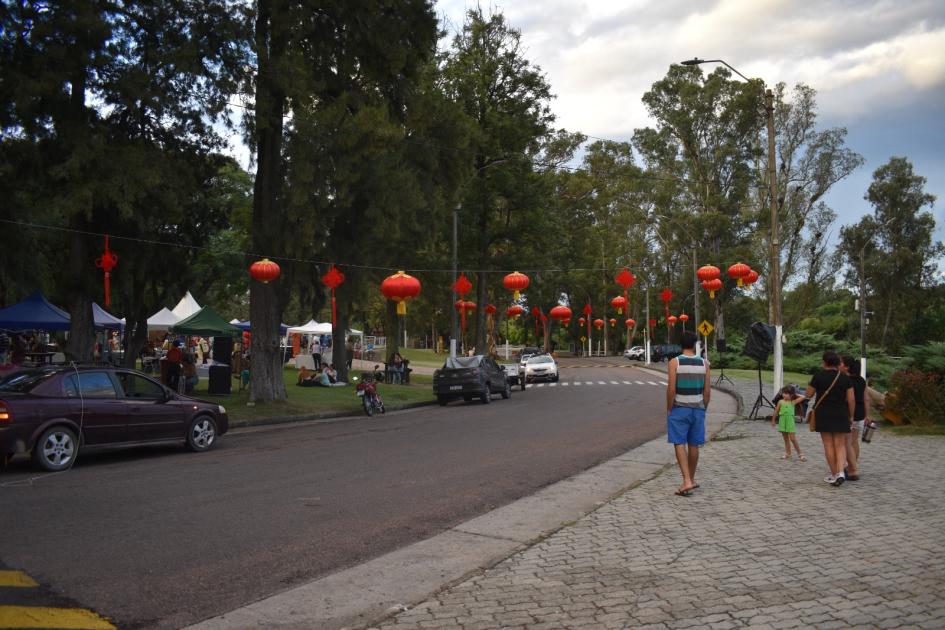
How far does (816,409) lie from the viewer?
9.34 m

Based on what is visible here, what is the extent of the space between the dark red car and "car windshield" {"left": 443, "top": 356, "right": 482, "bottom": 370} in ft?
45.2

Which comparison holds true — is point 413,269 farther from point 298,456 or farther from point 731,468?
point 731,468

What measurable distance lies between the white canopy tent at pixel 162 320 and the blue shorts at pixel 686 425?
28010mm

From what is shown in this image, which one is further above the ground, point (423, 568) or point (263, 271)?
point (263, 271)

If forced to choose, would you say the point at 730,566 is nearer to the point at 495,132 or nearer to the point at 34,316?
the point at 34,316

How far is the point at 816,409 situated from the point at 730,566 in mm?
4255

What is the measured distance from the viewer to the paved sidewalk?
4.80m

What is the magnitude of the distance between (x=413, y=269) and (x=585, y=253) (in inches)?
Answer: 717

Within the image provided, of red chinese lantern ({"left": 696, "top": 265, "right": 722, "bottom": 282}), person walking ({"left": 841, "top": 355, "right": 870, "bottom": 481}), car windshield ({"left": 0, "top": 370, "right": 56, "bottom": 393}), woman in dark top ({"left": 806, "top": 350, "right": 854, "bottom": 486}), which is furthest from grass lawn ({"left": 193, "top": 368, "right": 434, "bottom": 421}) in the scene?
person walking ({"left": 841, "top": 355, "right": 870, "bottom": 481})

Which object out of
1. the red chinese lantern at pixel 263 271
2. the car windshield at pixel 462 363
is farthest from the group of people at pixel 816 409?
the car windshield at pixel 462 363

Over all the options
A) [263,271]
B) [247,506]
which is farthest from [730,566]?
[263,271]

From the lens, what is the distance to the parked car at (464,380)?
84.1ft

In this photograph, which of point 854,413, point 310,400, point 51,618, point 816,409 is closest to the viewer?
point 51,618

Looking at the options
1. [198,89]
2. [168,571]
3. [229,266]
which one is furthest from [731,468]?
[229,266]
